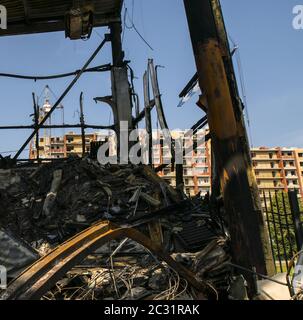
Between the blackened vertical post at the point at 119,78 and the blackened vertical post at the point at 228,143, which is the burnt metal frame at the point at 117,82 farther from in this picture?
the blackened vertical post at the point at 228,143

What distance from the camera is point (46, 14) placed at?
12.1m

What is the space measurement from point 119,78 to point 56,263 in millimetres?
9812

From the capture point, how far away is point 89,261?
20.6 ft

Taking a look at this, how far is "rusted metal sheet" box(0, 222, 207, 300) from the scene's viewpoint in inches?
104

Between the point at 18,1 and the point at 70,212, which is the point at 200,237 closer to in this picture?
the point at 70,212

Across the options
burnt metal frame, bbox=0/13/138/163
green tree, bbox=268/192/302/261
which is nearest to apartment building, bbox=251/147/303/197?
burnt metal frame, bbox=0/13/138/163

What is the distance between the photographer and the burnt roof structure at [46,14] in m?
11.6

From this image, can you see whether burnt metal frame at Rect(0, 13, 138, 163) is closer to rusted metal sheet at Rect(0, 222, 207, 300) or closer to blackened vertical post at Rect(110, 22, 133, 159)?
blackened vertical post at Rect(110, 22, 133, 159)

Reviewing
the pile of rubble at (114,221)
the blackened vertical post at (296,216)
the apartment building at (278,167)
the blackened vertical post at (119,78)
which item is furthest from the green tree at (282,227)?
the apartment building at (278,167)

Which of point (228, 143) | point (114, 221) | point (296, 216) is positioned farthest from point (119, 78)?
point (228, 143)

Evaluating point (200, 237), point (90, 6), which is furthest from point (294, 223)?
point (90, 6)

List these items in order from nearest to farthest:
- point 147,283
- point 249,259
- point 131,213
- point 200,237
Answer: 1. point 147,283
2. point 249,259
3. point 200,237
4. point 131,213
